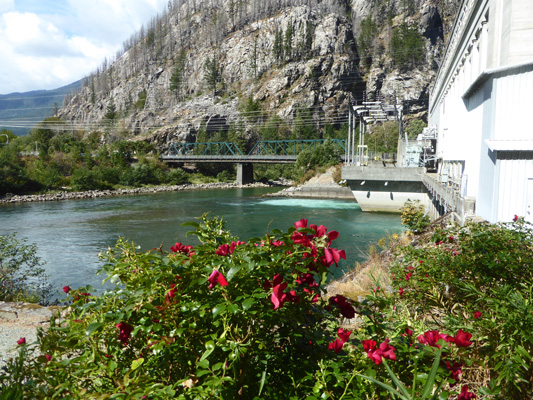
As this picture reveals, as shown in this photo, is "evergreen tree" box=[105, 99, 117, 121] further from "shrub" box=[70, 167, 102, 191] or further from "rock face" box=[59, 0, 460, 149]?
"shrub" box=[70, 167, 102, 191]

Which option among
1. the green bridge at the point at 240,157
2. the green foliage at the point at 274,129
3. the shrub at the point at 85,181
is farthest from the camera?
the green foliage at the point at 274,129

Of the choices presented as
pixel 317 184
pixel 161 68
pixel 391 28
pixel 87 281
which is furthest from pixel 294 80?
pixel 87 281

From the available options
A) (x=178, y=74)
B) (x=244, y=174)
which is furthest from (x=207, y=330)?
(x=178, y=74)

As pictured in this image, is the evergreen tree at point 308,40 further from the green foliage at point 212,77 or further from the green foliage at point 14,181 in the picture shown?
the green foliage at point 14,181

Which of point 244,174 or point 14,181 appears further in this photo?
point 244,174

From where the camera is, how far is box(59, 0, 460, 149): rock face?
91.9m

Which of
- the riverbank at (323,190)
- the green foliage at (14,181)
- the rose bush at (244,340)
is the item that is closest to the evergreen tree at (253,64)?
the riverbank at (323,190)

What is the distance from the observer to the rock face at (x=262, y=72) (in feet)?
301

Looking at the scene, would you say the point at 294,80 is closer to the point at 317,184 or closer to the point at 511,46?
the point at 317,184

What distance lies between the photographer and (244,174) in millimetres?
60812

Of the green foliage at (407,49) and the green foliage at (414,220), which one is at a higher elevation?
the green foliage at (407,49)

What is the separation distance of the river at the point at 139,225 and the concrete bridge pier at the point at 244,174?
76.9 feet

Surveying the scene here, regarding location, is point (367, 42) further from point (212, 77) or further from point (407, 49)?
point (212, 77)

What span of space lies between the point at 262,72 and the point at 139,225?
3344 inches
